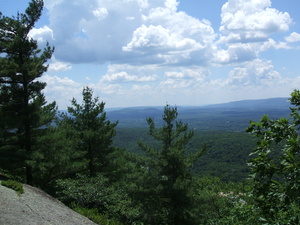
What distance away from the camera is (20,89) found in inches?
583

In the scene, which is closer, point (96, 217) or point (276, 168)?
point (276, 168)

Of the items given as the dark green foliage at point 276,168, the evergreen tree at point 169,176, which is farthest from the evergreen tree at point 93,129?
the dark green foliage at point 276,168

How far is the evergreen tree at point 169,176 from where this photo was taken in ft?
46.5

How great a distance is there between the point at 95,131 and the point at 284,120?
15749mm

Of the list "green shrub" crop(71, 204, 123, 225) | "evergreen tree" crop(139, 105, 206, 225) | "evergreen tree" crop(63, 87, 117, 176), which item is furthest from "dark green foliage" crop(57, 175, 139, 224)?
"evergreen tree" crop(63, 87, 117, 176)

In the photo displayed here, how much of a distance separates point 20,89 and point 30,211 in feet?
28.0

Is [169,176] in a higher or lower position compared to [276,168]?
lower

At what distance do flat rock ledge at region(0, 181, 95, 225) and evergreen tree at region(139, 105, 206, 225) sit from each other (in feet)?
18.7

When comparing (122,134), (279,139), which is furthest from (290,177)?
(122,134)

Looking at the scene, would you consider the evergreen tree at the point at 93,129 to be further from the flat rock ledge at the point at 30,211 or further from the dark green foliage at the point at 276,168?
the dark green foliage at the point at 276,168

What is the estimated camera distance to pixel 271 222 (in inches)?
147

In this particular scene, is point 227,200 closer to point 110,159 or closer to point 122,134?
point 110,159

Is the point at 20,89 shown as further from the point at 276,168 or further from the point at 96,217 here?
the point at 276,168

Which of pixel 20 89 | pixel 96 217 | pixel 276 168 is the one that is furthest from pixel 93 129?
pixel 276 168
